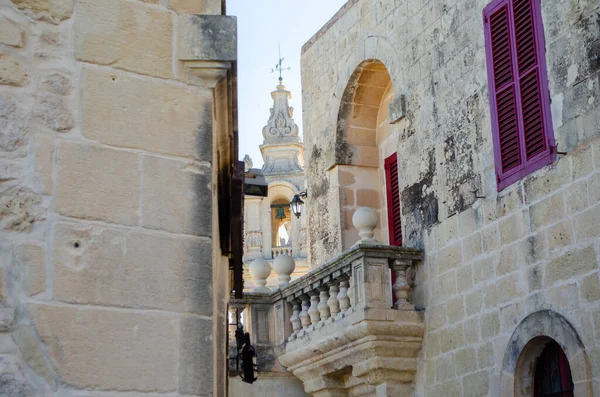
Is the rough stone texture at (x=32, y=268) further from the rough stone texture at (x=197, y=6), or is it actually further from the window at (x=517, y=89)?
the window at (x=517, y=89)

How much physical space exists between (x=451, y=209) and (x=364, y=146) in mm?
3162

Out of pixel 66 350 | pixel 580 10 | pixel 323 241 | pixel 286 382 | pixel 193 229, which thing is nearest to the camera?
pixel 66 350

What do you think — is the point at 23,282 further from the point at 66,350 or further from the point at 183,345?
the point at 183,345

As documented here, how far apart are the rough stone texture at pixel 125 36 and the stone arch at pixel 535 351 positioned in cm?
534

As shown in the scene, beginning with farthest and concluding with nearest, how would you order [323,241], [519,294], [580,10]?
[323,241]
[519,294]
[580,10]

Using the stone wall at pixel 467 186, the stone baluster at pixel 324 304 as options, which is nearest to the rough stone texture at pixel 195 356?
the stone wall at pixel 467 186

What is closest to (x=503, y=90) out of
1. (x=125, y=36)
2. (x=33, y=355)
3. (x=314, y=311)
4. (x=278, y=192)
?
(x=314, y=311)

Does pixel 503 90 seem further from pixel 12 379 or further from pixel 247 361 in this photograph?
pixel 12 379

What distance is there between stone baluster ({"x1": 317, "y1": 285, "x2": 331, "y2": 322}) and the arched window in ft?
9.86

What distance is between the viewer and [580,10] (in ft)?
32.2

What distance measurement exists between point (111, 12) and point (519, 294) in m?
6.11

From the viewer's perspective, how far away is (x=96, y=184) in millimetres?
5113

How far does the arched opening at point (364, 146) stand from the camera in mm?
14445

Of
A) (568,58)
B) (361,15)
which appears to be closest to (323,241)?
(361,15)
